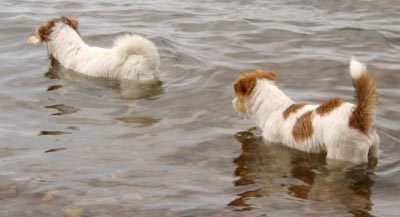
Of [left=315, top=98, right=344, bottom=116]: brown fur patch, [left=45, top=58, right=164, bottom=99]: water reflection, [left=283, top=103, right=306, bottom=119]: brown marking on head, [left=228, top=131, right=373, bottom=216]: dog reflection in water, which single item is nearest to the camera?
[left=228, top=131, right=373, bottom=216]: dog reflection in water

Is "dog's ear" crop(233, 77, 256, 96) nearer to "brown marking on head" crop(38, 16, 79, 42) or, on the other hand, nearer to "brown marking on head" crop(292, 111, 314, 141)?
"brown marking on head" crop(292, 111, 314, 141)

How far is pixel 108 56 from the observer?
9.06 m

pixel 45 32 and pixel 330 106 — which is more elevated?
pixel 45 32

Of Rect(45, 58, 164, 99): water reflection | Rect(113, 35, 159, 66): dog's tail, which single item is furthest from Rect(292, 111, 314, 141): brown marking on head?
Rect(113, 35, 159, 66): dog's tail

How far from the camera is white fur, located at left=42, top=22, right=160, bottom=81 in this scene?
8656mm

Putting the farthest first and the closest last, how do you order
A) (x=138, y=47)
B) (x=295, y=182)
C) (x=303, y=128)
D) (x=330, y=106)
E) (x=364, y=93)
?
(x=138, y=47), (x=303, y=128), (x=330, y=106), (x=295, y=182), (x=364, y=93)

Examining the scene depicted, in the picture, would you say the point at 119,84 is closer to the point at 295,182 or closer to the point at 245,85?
the point at 245,85

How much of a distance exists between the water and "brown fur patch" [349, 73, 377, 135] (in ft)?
1.60

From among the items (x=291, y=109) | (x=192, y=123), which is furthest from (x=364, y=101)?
(x=192, y=123)

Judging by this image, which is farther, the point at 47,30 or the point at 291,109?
the point at 47,30

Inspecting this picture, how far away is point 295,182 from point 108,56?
4.04 meters

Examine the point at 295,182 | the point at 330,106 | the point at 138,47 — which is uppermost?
the point at 138,47

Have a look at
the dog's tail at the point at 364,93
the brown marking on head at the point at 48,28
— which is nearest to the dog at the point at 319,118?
the dog's tail at the point at 364,93

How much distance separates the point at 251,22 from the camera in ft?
39.4
